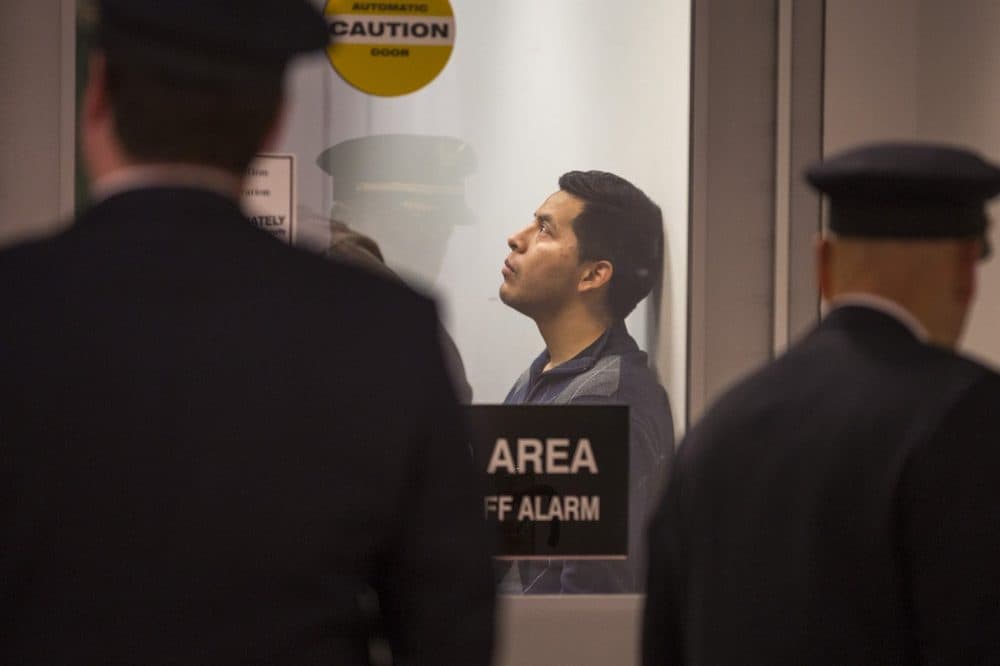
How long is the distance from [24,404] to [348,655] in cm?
34

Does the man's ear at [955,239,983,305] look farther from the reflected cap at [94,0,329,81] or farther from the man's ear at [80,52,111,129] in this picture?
the man's ear at [80,52,111,129]

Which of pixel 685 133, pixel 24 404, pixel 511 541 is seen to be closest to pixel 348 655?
pixel 24 404

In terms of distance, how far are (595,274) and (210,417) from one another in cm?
225

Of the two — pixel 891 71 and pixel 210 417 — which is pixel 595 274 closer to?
pixel 891 71

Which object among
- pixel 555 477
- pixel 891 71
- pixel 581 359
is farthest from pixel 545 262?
pixel 891 71

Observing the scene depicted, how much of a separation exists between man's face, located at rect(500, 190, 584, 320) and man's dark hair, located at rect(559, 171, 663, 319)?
0.10ft

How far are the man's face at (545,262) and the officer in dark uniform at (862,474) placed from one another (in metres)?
1.58

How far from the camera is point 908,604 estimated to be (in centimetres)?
164

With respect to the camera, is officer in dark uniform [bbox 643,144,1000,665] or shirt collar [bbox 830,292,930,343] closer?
officer in dark uniform [bbox 643,144,1000,665]

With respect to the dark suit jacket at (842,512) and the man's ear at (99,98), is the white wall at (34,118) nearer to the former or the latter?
the dark suit jacket at (842,512)

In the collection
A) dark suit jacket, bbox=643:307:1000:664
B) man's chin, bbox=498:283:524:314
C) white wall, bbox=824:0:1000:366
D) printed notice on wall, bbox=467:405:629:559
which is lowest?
printed notice on wall, bbox=467:405:629:559

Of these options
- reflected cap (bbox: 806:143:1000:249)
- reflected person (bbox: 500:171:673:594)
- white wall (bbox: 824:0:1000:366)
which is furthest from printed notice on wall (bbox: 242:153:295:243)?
reflected cap (bbox: 806:143:1000:249)

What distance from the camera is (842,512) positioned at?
1.65 metres

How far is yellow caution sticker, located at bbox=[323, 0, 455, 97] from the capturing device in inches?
131
